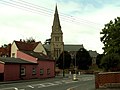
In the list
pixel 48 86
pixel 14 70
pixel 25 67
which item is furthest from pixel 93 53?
pixel 48 86

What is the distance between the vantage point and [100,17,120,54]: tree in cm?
4312

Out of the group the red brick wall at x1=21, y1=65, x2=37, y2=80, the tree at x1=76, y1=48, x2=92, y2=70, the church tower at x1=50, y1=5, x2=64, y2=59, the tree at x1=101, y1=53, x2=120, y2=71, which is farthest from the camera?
the church tower at x1=50, y1=5, x2=64, y2=59

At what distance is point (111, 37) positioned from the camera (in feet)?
147

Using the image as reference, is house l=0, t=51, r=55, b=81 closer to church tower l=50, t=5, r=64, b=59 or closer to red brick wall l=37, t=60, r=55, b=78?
red brick wall l=37, t=60, r=55, b=78

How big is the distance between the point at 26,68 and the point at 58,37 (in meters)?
102

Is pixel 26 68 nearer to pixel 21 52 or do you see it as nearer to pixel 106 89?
pixel 21 52

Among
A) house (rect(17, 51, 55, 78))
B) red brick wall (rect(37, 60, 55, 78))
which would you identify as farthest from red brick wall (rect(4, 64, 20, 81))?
red brick wall (rect(37, 60, 55, 78))

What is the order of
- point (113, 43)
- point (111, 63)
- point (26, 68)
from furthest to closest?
point (26, 68) < point (113, 43) < point (111, 63)

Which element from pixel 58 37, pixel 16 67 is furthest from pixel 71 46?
pixel 16 67

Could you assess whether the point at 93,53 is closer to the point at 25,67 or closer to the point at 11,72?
the point at 25,67

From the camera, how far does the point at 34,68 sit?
2339 inches

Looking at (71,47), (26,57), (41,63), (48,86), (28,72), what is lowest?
(48,86)

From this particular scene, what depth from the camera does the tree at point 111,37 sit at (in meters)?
43.1

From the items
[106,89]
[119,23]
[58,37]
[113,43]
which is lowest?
[106,89]
